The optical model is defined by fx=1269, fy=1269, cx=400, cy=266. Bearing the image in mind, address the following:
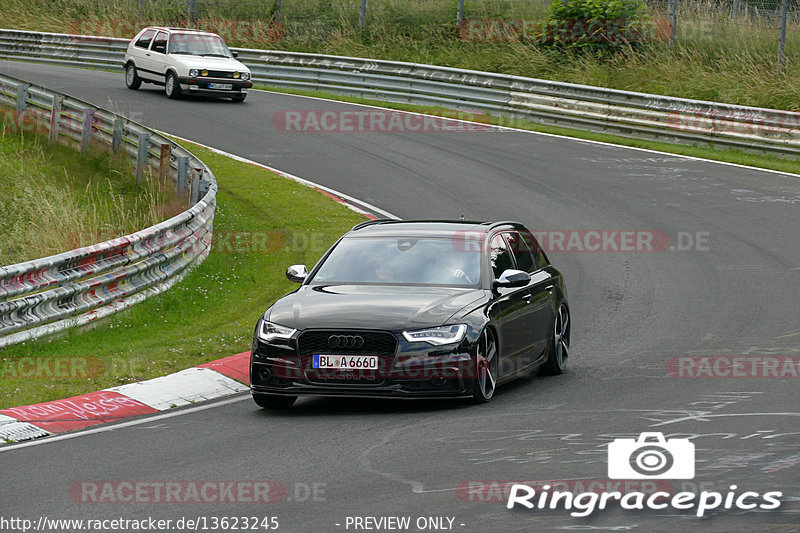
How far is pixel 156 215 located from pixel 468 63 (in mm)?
17955

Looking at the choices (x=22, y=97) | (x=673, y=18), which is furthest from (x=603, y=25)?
(x=22, y=97)

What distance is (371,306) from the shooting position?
1058cm

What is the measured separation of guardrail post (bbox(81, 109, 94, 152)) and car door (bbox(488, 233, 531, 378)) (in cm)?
1388

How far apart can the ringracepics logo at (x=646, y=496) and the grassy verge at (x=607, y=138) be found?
1787 cm

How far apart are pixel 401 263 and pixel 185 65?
23.6 m

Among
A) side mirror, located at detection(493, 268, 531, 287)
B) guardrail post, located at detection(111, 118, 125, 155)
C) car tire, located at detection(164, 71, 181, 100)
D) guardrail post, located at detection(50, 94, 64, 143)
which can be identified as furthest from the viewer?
car tire, located at detection(164, 71, 181, 100)

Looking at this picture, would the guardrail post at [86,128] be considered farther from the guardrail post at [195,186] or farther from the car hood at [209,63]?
the car hood at [209,63]

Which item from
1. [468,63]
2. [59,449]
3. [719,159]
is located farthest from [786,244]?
[468,63]

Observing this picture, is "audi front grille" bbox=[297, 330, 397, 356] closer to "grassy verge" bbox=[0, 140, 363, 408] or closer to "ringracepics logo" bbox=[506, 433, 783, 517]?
"grassy verge" bbox=[0, 140, 363, 408]

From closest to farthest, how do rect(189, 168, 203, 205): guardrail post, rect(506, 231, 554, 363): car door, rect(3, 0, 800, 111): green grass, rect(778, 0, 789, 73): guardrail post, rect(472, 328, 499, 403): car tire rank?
rect(472, 328, 499, 403): car tire
rect(506, 231, 554, 363): car door
rect(189, 168, 203, 205): guardrail post
rect(778, 0, 789, 73): guardrail post
rect(3, 0, 800, 111): green grass

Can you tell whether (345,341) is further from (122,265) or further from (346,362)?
(122,265)

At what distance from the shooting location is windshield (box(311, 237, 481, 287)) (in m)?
11.4

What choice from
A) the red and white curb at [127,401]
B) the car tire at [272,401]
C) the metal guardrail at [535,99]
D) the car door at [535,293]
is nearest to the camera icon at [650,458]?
the car door at [535,293]

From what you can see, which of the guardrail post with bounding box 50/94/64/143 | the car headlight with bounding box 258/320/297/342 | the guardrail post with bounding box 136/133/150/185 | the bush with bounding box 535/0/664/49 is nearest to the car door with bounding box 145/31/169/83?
the guardrail post with bounding box 50/94/64/143
